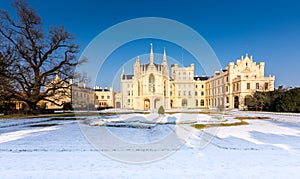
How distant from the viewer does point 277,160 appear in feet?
15.7

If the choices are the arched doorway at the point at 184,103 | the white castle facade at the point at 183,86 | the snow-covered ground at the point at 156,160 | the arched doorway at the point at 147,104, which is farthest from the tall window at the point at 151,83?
the snow-covered ground at the point at 156,160

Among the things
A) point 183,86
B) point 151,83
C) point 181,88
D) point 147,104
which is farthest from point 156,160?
point 183,86

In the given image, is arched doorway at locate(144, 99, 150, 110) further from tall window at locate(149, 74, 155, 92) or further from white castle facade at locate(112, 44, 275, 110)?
tall window at locate(149, 74, 155, 92)

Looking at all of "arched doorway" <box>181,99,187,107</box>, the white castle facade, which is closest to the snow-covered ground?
the white castle facade

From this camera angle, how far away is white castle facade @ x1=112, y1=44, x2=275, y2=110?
126ft

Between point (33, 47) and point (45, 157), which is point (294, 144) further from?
point (33, 47)

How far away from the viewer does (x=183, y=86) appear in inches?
1951

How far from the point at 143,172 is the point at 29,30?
23.0 m

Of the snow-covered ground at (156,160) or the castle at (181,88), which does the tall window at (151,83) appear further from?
the snow-covered ground at (156,160)

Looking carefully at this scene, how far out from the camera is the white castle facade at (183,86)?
38312mm

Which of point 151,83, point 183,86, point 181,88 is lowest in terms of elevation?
point 181,88

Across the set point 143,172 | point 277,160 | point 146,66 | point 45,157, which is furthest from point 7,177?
point 146,66

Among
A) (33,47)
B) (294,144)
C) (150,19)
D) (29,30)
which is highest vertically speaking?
(29,30)

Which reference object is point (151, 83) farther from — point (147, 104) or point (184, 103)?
point (184, 103)
